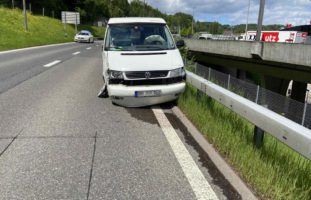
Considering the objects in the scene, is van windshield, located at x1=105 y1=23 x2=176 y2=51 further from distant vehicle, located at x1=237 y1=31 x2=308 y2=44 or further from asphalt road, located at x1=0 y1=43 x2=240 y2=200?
distant vehicle, located at x1=237 y1=31 x2=308 y2=44

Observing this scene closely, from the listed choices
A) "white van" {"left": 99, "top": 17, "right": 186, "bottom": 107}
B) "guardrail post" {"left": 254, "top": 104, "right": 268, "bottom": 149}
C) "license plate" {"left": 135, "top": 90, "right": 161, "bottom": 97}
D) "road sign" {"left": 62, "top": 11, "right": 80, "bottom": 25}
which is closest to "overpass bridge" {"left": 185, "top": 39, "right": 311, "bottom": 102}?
"white van" {"left": 99, "top": 17, "right": 186, "bottom": 107}

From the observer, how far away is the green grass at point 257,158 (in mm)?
3338

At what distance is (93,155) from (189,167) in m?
1.29

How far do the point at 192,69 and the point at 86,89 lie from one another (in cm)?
412

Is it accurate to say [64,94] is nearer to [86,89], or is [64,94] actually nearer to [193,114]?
[86,89]

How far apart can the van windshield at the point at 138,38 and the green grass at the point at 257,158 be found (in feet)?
7.60

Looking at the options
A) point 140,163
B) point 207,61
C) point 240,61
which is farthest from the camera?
point 207,61

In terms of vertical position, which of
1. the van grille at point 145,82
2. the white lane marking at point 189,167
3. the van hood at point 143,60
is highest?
the van hood at point 143,60

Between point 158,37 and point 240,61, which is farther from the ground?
point 158,37

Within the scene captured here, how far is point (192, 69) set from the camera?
38.7ft

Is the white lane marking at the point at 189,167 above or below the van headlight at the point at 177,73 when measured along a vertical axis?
below

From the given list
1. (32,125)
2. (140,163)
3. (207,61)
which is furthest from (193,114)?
(207,61)

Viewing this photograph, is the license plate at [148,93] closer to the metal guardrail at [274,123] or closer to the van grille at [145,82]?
the van grille at [145,82]

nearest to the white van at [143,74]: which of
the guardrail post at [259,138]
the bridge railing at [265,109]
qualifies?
the bridge railing at [265,109]
